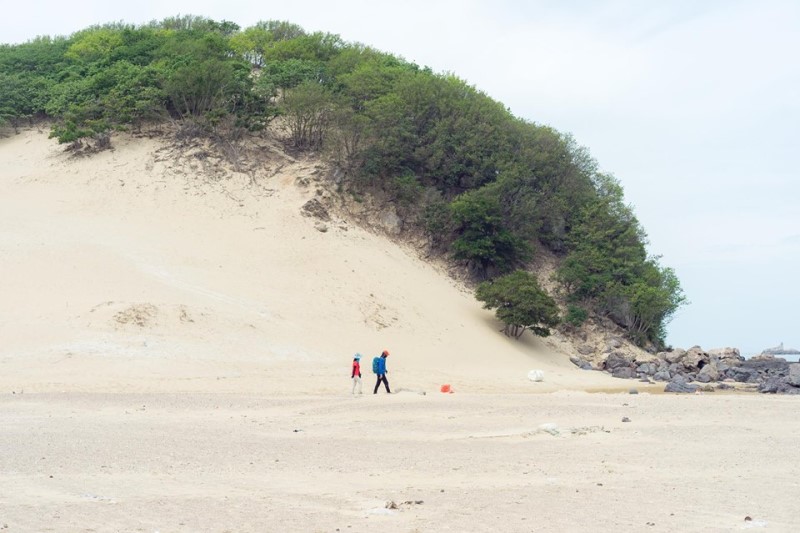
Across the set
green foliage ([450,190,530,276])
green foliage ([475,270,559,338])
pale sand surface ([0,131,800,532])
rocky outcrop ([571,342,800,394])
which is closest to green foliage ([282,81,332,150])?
pale sand surface ([0,131,800,532])

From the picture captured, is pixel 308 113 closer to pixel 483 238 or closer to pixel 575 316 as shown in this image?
pixel 483 238

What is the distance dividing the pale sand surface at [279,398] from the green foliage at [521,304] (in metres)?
1.07

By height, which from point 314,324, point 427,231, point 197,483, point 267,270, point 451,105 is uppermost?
point 451,105

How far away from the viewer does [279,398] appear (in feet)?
71.7

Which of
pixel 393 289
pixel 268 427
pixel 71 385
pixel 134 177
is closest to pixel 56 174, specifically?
pixel 134 177

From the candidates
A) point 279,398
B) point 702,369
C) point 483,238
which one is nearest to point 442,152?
point 483,238

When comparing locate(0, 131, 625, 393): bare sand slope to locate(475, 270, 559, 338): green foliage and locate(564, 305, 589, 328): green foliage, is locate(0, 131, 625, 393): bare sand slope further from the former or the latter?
locate(564, 305, 589, 328): green foliage

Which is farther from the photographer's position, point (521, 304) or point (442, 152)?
point (442, 152)

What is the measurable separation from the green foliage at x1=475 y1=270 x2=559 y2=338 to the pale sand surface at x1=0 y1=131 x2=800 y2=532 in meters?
1.07

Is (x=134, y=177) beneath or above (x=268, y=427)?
above

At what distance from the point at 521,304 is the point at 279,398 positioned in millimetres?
17435

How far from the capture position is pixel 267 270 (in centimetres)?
3681

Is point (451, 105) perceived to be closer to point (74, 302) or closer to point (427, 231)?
point (427, 231)

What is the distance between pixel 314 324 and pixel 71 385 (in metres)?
12.0
